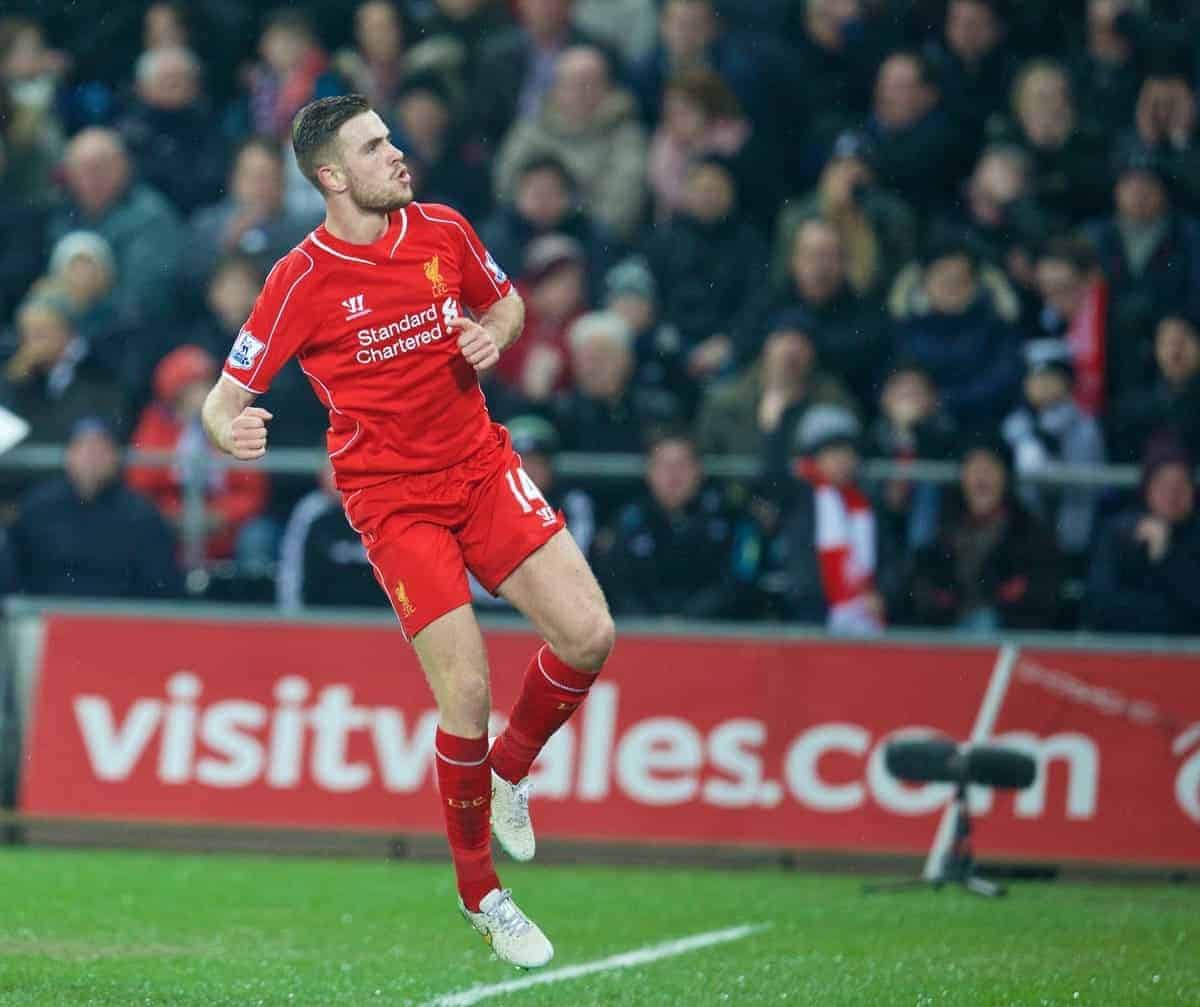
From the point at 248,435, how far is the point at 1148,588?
6934mm

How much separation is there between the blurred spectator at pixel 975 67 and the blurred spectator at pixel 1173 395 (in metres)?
2.46

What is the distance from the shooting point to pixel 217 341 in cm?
1534

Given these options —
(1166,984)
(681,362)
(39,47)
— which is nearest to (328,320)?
(1166,984)

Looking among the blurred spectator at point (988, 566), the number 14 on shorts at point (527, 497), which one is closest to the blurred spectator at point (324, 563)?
the blurred spectator at point (988, 566)

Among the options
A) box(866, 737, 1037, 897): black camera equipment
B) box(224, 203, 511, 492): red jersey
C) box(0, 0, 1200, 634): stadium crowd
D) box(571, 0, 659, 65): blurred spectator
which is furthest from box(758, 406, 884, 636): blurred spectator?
box(224, 203, 511, 492): red jersey

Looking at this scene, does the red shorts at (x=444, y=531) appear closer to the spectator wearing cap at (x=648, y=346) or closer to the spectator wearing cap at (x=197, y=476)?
the spectator wearing cap at (x=197, y=476)

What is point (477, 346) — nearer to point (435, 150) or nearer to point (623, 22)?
point (435, 150)

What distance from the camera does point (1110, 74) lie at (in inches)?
611

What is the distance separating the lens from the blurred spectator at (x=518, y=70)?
1664 centimetres

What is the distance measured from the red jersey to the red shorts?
0.23 feet

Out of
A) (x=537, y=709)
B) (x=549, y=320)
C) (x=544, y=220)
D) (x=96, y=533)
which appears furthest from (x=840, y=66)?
(x=537, y=709)

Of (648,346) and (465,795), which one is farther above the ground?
(648,346)

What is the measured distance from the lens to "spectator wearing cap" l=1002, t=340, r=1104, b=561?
13.8m

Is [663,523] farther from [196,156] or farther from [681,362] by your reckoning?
[196,156]
